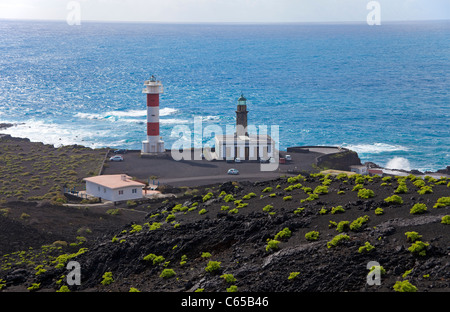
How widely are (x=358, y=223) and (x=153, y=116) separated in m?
44.3

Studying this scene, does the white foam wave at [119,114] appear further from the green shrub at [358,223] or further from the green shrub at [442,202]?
the green shrub at [442,202]

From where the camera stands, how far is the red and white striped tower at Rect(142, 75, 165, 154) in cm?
6631

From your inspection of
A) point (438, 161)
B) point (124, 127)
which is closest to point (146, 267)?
point (438, 161)

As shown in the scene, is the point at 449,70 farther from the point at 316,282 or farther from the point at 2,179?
the point at 316,282

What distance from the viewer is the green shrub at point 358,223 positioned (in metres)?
24.5

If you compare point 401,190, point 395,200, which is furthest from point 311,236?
point 401,190

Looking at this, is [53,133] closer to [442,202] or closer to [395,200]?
[395,200]

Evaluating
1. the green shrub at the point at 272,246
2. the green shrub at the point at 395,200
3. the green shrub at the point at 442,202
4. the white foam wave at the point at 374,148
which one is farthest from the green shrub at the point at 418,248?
the white foam wave at the point at 374,148

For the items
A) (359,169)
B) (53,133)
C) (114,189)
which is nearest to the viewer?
(114,189)

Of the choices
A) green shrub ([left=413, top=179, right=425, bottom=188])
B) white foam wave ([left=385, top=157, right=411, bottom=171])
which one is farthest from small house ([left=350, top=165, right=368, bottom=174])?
green shrub ([left=413, top=179, right=425, bottom=188])

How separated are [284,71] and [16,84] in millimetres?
73460

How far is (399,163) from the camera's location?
8231 centimetres

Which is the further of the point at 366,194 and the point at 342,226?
the point at 366,194

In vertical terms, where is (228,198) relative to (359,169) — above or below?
above
